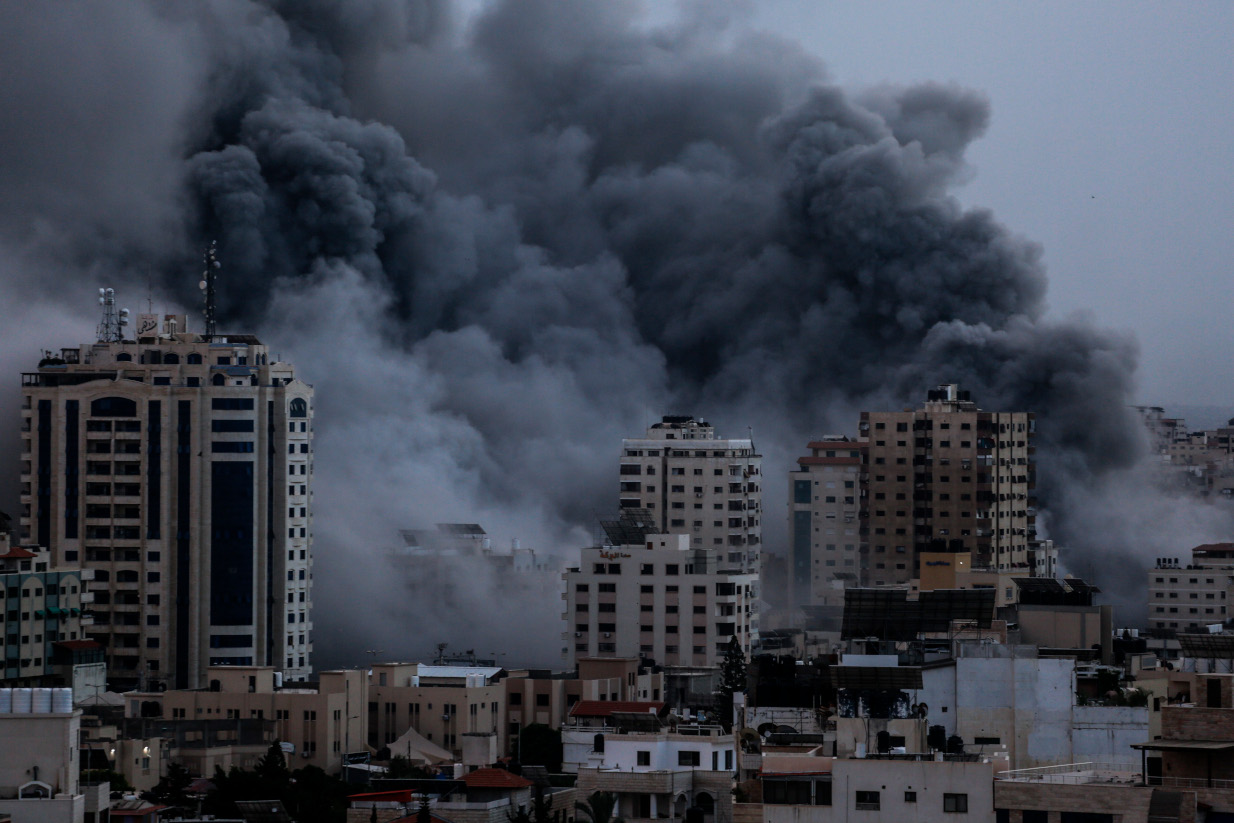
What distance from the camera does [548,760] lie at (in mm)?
40219

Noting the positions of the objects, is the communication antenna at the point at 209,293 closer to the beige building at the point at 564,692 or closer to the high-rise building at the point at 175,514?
the high-rise building at the point at 175,514

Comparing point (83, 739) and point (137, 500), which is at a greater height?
point (137, 500)

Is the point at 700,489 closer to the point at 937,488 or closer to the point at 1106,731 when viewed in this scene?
the point at 937,488

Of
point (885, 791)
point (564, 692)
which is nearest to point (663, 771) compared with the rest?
point (885, 791)

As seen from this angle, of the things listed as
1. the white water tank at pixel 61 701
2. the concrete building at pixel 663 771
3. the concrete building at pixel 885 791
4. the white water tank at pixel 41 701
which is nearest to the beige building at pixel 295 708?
the concrete building at pixel 663 771

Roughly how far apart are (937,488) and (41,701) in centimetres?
5334

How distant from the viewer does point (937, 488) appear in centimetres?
7356

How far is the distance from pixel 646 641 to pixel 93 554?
35.8 ft

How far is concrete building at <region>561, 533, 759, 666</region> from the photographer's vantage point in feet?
182

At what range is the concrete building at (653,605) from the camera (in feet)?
182

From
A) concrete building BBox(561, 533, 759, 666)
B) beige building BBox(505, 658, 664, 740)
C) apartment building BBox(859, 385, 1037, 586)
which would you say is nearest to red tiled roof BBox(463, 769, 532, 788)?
beige building BBox(505, 658, 664, 740)

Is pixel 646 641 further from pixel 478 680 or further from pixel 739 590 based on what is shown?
pixel 478 680

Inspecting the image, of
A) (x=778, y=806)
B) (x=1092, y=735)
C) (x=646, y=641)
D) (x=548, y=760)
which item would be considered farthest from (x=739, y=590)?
(x=778, y=806)

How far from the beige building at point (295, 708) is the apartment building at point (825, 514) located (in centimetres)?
2962
